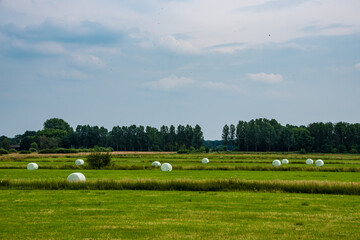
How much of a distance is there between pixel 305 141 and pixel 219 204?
498ft

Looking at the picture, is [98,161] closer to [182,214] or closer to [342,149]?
[182,214]

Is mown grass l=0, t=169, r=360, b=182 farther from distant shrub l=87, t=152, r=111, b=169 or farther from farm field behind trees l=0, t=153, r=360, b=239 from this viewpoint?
distant shrub l=87, t=152, r=111, b=169

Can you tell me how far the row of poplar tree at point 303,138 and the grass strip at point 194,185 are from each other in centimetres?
13853

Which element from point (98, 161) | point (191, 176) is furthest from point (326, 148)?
point (191, 176)

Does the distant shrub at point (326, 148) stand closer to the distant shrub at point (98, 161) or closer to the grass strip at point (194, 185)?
the distant shrub at point (98, 161)

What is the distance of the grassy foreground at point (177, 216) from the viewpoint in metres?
15.2

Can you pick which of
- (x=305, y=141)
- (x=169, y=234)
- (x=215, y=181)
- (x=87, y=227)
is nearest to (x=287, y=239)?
(x=169, y=234)

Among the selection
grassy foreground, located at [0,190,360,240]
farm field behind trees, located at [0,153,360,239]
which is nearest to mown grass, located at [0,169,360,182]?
farm field behind trees, located at [0,153,360,239]

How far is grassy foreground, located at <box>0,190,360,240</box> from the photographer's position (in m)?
15.2

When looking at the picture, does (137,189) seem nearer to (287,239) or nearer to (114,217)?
(114,217)

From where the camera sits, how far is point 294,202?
23.7 metres

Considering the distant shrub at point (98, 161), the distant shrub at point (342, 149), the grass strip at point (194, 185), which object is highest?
the distant shrub at point (98, 161)

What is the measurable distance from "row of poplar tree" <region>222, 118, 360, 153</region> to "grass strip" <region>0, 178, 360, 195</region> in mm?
138534

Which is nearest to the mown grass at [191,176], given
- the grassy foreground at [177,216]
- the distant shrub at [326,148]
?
the grassy foreground at [177,216]
